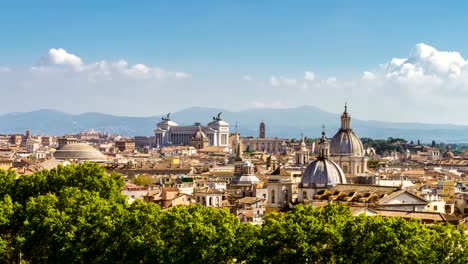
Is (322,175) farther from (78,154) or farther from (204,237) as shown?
(78,154)

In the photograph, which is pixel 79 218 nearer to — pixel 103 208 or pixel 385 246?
pixel 103 208

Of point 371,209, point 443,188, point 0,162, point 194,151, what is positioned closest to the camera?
point 371,209

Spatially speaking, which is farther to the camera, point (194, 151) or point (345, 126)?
point (194, 151)

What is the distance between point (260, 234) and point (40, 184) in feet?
58.3

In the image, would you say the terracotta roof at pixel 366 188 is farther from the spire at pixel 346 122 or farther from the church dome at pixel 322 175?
the spire at pixel 346 122

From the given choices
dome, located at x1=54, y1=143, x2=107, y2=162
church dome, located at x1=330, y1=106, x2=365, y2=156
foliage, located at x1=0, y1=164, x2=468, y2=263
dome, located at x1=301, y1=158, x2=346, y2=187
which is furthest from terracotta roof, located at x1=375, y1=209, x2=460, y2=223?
dome, located at x1=54, y1=143, x2=107, y2=162

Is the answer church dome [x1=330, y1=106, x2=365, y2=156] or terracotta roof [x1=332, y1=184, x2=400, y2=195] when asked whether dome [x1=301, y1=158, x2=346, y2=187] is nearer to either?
terracotta roof [x1=332, y1=184, x2=400, y2=195]

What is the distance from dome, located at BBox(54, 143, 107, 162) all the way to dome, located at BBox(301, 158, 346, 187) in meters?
78.4

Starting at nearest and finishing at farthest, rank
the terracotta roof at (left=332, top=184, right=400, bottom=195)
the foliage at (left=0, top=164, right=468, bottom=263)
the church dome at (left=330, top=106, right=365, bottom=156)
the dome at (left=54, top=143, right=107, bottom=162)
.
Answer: the foliage at (left=0, top=164, right=468, bottom=263)
the terracotta roof at (left=332, top=184, right=400, bottom=195)
the church dome at (left=330, top=106, right=365, bottom=156)
the dome at (left=54, top=143, right=107, bottom=162)

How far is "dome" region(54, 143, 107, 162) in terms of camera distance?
14312 cm

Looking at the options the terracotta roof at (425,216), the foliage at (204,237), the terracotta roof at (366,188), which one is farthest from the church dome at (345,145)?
the foliage at (204,237)

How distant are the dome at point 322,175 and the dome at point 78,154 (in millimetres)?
78449

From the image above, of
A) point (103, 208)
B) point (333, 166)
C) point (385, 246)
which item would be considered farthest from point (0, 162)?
point (385, 246)

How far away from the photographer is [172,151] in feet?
626
